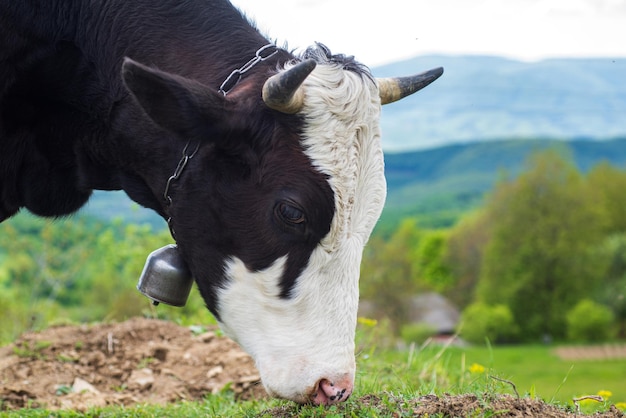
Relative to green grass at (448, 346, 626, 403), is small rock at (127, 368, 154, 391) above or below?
above

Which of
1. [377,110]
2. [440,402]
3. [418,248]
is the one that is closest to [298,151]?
[377,110]

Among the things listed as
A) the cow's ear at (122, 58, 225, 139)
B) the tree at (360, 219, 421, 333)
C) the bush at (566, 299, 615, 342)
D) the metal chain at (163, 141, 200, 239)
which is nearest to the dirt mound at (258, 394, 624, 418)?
the metal chain at (163, 141, 200, 239)

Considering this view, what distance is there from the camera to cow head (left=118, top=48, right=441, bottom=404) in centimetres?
450

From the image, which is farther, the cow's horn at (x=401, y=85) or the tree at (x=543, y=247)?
the tree at (x=543, y=247)

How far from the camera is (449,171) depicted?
175 metres

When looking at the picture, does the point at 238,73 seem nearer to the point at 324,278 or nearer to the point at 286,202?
the point at 286,202

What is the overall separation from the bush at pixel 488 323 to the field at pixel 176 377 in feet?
236

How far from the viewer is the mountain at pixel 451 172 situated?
507 feet

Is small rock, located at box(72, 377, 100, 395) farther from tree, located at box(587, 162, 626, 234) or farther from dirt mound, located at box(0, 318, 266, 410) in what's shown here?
tree, located at box(587, 162, 626, 234)

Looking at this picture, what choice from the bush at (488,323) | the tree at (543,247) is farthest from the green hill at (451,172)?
the bush at (488,323)

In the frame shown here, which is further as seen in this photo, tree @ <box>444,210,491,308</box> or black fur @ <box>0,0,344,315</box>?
tree @ <box>444,210,491,308</box>

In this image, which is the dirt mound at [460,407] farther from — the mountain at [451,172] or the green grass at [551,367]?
the mountain at [451,172]

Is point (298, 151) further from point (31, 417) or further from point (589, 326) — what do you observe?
point (589, 326)

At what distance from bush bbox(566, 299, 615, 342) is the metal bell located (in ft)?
254
